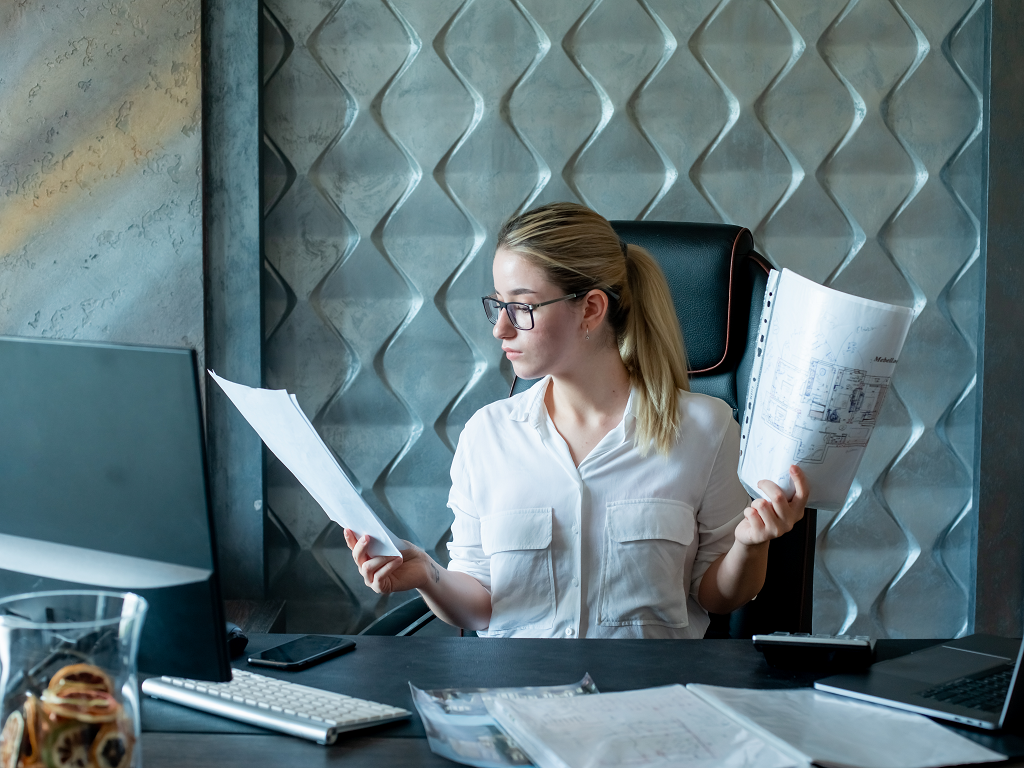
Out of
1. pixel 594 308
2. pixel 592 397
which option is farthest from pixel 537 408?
pixel 594 308

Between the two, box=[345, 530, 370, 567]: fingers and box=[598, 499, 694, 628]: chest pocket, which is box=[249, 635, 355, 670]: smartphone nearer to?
box=[345, 530, 370, 567]: fingers

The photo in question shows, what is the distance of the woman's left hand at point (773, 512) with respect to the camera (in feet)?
3.49

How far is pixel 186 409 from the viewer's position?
2.25 feet

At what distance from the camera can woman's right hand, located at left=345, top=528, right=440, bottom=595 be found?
123cm

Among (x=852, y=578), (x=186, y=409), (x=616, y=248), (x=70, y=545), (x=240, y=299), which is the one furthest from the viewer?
(x=852, y=578)

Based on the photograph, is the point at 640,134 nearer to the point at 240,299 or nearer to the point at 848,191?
the point at 848,191

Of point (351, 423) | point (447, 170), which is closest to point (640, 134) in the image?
point (447, 170)

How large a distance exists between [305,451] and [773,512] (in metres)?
0.60

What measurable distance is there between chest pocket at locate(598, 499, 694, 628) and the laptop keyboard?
56cm

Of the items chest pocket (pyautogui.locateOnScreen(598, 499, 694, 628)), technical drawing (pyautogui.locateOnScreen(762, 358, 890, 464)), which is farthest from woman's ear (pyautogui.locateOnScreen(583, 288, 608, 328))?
technical drawing (pyautogui.locateOnScreen(762, 358, 890, 464))

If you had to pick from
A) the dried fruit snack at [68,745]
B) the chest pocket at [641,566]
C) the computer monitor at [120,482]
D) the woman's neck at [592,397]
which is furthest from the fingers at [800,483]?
the dried fruit snack at [68,745]

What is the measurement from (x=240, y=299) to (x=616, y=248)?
3.11 feet

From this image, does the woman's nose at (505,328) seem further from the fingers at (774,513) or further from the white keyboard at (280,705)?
the white keyboard at (280,705)

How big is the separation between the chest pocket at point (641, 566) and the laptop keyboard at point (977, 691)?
0.56m
